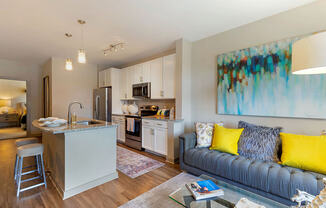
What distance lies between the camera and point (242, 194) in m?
1.45

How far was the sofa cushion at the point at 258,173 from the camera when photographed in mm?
1569

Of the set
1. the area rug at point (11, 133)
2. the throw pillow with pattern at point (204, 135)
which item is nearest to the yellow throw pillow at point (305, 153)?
the throw pillow with pattern at point (204, 135)

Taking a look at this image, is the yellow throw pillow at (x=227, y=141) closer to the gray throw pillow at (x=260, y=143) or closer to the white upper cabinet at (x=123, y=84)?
the gray throw pillow at (x=260, y=143)

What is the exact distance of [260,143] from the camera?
7.22 ft

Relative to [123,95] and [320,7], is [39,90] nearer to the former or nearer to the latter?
[123,95]

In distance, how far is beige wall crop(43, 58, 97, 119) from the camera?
183 inches

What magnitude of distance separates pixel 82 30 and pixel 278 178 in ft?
12.3

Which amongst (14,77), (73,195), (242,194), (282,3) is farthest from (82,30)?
(14,77)

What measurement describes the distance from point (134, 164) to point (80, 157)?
1174mm

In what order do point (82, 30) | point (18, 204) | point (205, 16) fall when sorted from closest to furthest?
1. point (18, 204)
2. point (205, 16)
3. point (82, 30)

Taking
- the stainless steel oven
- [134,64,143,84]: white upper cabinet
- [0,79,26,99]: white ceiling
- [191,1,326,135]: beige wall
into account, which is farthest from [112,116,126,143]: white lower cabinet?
[0,79,26,99]: white ceiling

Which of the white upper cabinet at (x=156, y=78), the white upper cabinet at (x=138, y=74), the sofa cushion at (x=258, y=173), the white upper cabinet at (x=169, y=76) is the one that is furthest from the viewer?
the white upper cabinet at (x=138, y=74)

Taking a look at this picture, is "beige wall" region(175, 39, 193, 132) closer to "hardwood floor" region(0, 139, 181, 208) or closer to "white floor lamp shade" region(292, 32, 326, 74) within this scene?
"hardwood floor" region(0, 139, 181, 208)

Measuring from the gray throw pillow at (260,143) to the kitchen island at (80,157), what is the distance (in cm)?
207
